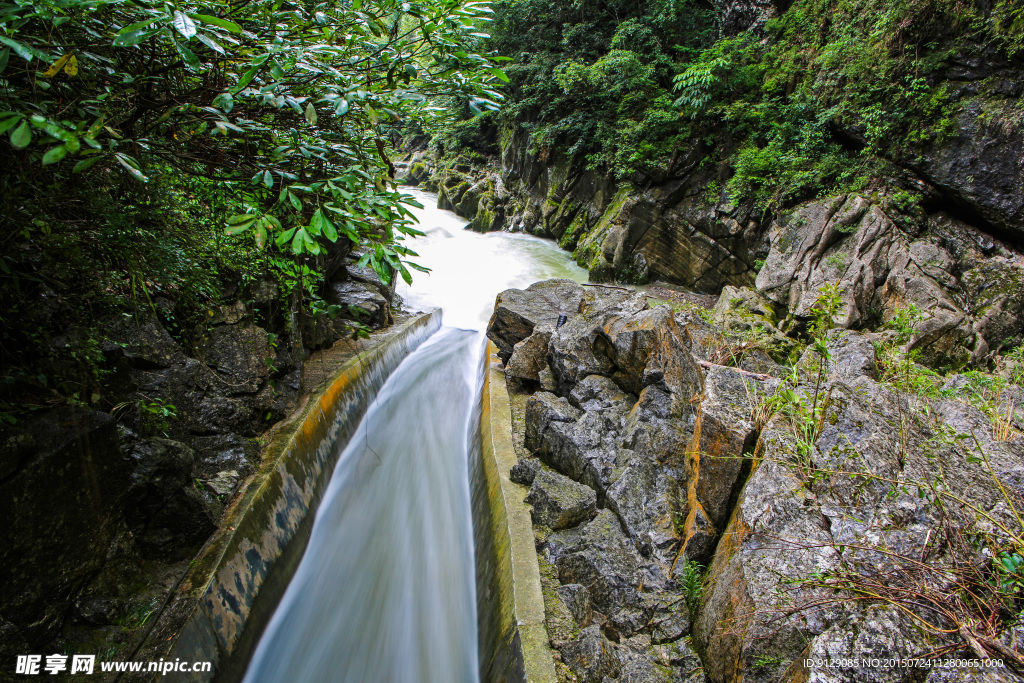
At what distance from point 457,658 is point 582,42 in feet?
57.4

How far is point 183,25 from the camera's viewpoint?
147 centimetres

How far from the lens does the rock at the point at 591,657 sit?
8.55ft

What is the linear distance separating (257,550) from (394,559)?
4.25 ft

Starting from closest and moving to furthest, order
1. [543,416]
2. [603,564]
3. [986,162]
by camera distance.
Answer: [603,564] < [543,416] < [986,162]

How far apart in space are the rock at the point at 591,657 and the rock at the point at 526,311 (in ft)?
13.6

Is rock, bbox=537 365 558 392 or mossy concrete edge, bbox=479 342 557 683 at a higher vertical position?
rock, bbox=537 365 558 392

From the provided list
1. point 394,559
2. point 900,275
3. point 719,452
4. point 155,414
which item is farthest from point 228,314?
point 900,275

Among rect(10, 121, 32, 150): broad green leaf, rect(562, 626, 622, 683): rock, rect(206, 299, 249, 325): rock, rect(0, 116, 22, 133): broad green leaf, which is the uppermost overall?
rect(0, 116, 22, 133): broad green leaf

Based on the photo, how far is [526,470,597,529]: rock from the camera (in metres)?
3.73

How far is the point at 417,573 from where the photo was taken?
436 cm

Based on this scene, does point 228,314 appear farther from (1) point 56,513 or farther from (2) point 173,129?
(2) point 173,129

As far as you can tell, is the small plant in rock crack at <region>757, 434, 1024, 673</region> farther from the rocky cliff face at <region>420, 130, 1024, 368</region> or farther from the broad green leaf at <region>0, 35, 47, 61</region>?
the broad green leaf at <region>0, 35, 47, 61</region>

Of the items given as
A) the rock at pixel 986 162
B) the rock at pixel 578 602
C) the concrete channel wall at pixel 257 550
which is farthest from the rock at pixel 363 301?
the rock at pixel 986 162

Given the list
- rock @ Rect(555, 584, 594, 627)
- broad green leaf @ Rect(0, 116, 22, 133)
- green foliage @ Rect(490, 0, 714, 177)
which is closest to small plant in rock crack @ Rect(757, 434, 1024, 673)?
rock @ Rect(555, 584, 594, 627)
